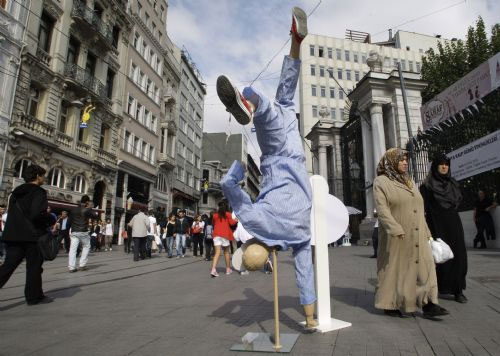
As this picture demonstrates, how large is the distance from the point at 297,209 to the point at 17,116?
1955 centimetres

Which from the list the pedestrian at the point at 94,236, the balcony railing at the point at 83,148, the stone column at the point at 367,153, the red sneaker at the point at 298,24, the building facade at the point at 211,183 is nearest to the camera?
the red sneaker at the point at 298,24

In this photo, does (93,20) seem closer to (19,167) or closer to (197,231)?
(19,167)

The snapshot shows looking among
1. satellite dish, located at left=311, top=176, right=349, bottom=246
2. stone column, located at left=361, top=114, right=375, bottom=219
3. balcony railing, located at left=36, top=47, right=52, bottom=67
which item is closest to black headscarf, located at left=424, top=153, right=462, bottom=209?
satellite dish, located at left=311, top=176, right=349, bottom=246

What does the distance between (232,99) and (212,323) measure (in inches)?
85.8

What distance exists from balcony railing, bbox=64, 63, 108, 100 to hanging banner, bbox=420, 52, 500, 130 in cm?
1998

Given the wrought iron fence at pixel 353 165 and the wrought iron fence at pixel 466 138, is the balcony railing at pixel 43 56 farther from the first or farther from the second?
the wrought iron fence at pixel 466 138

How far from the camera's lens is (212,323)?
3.40 meters

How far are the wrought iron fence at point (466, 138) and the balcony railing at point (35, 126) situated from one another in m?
18.6

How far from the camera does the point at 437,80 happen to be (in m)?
23.8

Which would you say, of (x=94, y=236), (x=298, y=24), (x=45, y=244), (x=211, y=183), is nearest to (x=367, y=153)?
(x=94, y=236)

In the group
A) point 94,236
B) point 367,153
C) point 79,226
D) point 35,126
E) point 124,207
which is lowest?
point 94,236

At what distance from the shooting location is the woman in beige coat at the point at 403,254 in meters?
3.44

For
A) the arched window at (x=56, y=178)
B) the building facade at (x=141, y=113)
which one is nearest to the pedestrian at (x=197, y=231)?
the arched window at (x=56, y=178)

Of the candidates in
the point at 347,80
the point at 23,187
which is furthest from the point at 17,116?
the point at 347,80
